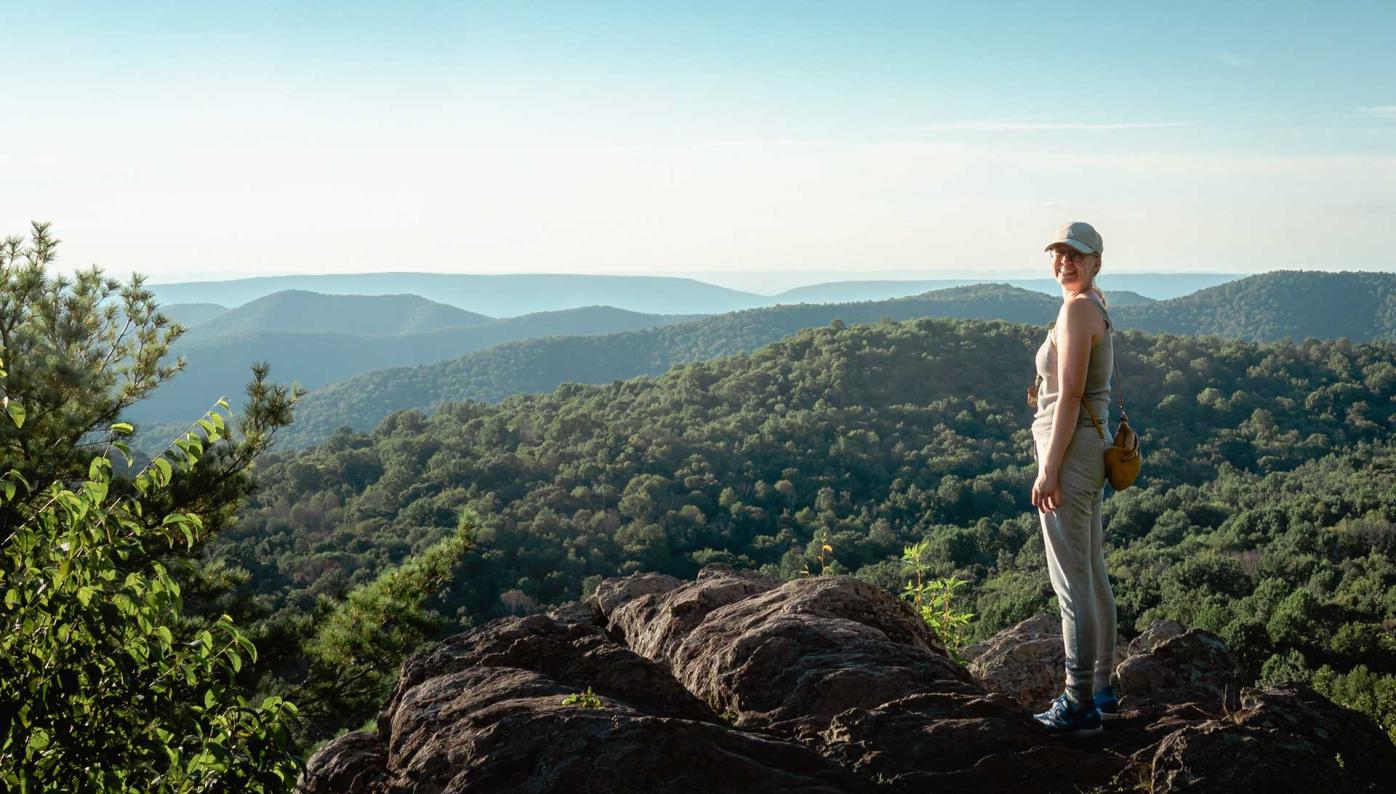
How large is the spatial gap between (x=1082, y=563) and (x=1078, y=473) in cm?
34

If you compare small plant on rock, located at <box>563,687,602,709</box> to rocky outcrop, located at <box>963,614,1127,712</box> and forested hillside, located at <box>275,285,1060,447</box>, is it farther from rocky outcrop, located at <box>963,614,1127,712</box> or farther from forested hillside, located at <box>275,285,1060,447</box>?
forested hillside, located at <box>275,285,1060,447</box>

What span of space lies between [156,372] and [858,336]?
55.9 m

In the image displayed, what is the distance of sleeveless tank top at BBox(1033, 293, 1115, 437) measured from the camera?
3.61 meters

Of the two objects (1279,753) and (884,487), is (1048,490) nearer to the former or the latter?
(1279,753)

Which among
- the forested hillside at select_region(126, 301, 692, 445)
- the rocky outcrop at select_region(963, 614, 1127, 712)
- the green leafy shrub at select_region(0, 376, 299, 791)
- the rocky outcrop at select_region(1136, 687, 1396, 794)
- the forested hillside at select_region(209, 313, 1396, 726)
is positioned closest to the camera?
the green leafy shrub at select_region(0, 376, 299, 791)

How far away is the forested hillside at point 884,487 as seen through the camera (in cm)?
2473

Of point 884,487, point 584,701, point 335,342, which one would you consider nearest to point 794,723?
point 584,701

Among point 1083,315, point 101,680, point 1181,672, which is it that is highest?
point 1083,315

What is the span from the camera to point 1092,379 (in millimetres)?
3641

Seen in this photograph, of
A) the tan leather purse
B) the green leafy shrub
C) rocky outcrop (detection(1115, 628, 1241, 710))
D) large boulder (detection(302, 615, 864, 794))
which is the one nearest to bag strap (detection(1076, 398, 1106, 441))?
the tan leather purse

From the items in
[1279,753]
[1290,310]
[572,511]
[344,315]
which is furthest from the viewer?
[344,315]

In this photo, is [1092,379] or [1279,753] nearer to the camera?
[1279,753]

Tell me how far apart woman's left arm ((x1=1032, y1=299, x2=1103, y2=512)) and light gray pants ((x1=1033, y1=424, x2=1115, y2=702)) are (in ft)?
0.18

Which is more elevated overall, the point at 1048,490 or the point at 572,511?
the point at 1048,490
